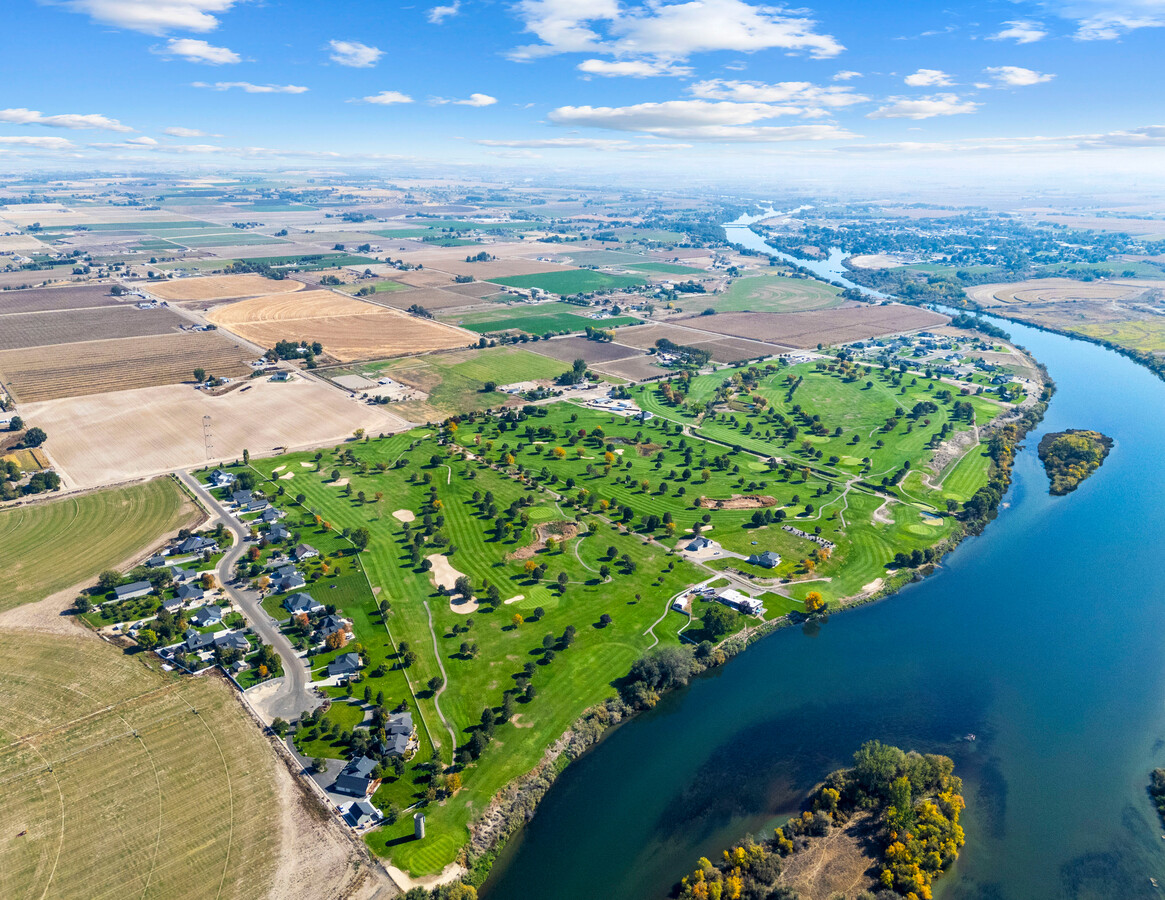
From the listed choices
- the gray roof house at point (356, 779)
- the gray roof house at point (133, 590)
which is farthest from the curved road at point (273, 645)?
the gray roof house at point (356, 779)

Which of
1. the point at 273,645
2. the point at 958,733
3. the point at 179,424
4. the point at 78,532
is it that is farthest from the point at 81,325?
the point at 958,733

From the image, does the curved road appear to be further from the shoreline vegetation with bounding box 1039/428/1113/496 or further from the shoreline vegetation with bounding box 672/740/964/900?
the shoreline vegetation with bounding box 1039/428/1113/496

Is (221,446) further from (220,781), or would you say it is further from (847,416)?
(847,416)

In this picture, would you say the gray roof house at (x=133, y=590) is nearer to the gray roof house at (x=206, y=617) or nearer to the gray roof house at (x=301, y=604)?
the gray roof house at (x=206, y=617)

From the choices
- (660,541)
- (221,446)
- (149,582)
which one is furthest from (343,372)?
(660,541)

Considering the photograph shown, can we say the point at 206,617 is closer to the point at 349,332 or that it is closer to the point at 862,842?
the point at 862,842

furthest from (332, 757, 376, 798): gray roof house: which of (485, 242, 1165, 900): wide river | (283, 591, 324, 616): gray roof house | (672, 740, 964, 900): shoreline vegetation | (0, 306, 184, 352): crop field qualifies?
(0, 306, 184, 352): crop field
